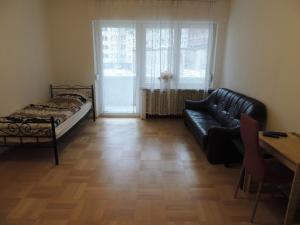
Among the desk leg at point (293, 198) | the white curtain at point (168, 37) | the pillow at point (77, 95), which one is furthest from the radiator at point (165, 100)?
the desk leg at point (293, 198)

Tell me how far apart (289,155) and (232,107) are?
5.92 feet

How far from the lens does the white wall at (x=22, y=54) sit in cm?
328

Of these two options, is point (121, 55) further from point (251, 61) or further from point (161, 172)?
point (161, 172)

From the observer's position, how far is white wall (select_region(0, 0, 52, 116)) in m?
3.28

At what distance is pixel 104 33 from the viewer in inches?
185

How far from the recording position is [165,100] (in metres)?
4.98

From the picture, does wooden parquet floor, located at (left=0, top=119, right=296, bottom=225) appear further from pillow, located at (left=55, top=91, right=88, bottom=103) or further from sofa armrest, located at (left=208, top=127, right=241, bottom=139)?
pillow, located at (left=55, top=91, right=88, bottom=103)

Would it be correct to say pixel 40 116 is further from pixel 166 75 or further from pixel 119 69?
pixel 166 75

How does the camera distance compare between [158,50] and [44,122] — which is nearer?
[44,122]

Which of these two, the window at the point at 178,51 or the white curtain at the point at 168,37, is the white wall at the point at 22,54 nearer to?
the white curtain at the point at 168,37

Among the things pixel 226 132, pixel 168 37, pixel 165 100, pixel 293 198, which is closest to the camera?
pixel 293 198

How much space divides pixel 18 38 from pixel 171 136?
300 cm

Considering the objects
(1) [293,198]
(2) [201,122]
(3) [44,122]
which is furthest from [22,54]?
(1) [293,198]

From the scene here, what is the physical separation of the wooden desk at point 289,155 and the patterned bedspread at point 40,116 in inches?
98.0
